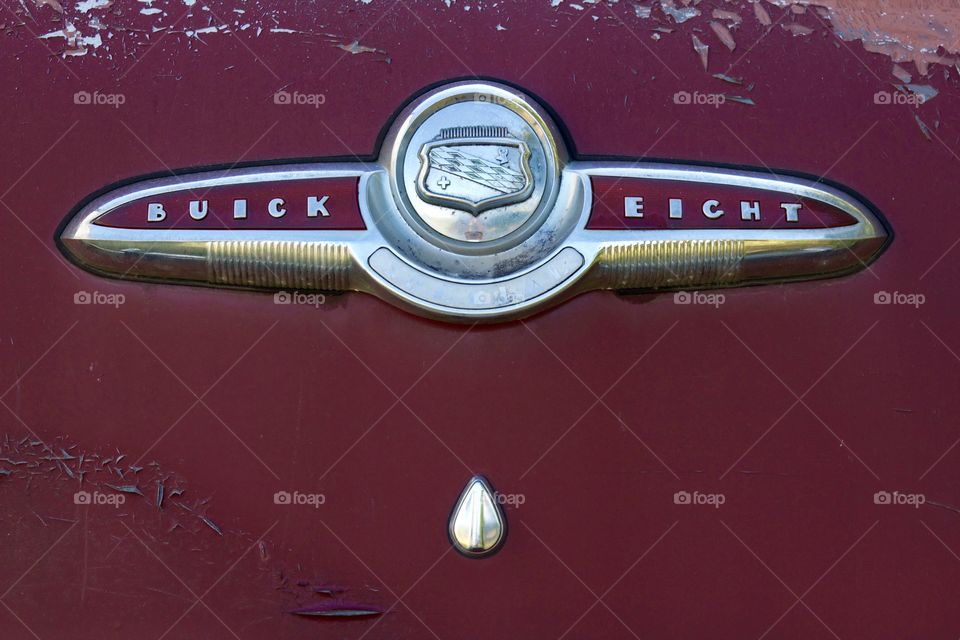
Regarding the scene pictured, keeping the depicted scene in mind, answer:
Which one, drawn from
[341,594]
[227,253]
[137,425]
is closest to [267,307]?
[227,253]

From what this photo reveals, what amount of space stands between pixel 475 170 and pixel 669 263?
11.1 inches

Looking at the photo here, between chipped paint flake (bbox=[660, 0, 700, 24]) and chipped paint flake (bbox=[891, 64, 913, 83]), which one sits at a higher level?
chipped paint flake (bbox=[660, 0, 700, 24])

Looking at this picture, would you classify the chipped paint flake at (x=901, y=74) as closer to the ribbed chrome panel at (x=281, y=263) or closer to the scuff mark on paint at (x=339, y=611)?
the ribbed chrome panel at (x=281, y=263)

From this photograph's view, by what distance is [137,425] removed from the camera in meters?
1.27

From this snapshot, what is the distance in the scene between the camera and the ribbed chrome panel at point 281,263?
128 centimetres

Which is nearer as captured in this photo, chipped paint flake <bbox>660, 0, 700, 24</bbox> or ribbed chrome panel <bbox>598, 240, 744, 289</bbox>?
ribbed chrome panel <bbox>598, 240, 744, 289</bbox>

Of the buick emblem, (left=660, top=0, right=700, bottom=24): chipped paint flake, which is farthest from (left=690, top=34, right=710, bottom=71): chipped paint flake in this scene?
the buick emblem

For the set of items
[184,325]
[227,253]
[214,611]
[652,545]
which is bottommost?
[214,611]

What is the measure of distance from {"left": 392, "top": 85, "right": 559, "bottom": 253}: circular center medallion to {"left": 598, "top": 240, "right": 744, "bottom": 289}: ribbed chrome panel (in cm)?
12

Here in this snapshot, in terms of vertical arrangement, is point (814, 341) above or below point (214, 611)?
above

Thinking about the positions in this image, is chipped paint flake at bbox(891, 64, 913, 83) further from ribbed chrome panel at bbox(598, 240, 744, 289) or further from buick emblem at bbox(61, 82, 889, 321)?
ribbed chrome panel at bbox(598, 240, 744, 289)

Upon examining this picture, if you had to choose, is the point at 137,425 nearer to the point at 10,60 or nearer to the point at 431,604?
the point at 431,604

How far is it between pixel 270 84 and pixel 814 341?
2.67ft

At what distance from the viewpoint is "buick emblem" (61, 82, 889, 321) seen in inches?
49.7
